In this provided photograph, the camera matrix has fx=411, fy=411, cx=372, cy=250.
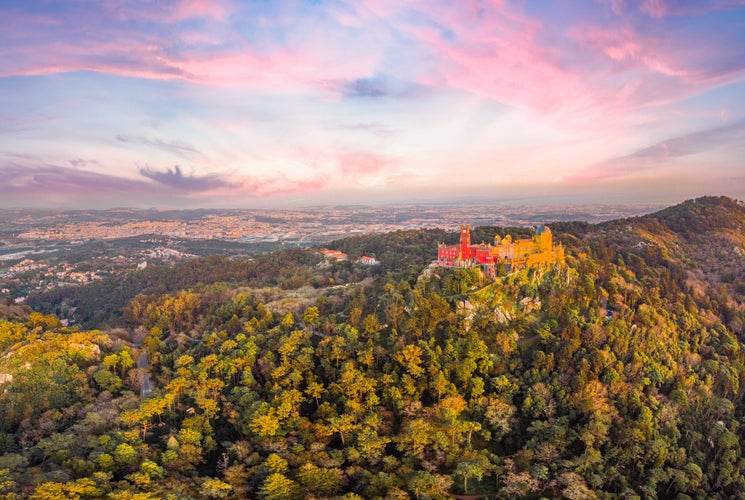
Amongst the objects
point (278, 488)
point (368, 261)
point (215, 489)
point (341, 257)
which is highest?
point (341, 257)

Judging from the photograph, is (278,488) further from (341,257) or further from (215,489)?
(341,257)

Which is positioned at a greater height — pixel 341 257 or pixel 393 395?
pixel 341 257

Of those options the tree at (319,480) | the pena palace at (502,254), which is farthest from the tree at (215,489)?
the pena palace at (502,254)

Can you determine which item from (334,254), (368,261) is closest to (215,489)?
(368,261)

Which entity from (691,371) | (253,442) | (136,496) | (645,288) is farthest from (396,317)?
(645,288)

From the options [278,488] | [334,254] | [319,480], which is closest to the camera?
[278,488]

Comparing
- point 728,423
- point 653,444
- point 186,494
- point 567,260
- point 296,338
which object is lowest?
point 728,423

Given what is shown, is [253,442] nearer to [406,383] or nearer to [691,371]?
[406,383]
